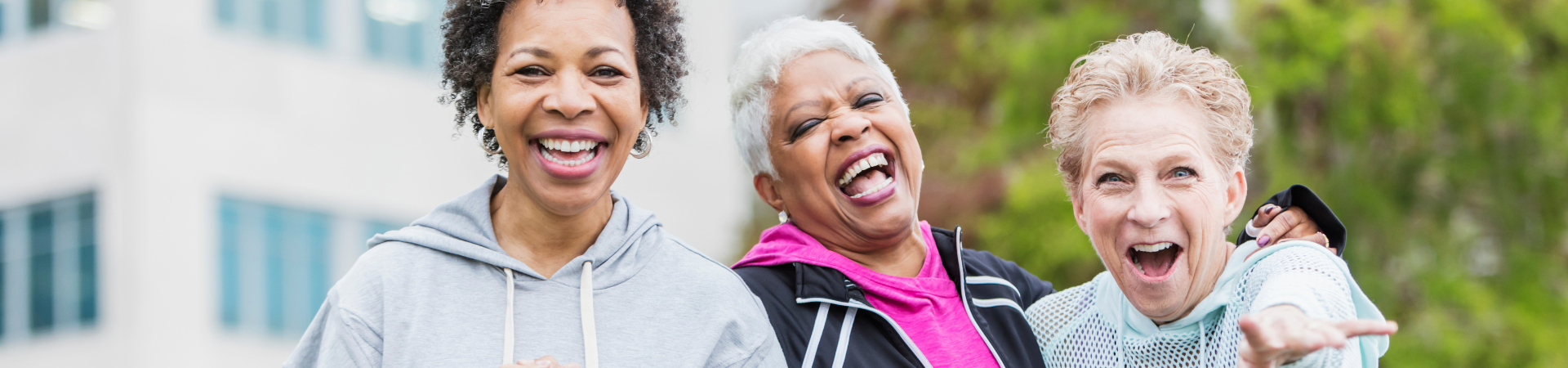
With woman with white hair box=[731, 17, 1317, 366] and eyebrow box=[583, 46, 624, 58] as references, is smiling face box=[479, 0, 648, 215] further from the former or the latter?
woman with white hair box=[731, 17, 1317, 366]

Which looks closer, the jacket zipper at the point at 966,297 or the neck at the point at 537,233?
the neck at the point at 537,233

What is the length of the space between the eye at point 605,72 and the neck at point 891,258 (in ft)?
3.21

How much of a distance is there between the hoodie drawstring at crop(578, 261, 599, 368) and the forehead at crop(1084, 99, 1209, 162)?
1200mm

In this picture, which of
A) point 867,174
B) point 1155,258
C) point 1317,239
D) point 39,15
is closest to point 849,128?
point 867,174

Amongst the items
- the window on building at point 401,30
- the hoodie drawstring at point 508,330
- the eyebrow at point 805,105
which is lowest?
the hoodie drawstring at point 508,330

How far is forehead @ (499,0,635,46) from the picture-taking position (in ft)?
11.0

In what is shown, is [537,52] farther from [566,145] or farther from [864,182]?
[864,182]

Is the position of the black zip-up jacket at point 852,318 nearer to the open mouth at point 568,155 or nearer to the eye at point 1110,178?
the eye at point 1110,178

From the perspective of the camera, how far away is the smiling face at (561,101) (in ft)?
10.8

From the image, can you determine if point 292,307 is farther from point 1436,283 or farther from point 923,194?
point 1436,283

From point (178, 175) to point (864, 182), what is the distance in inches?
384

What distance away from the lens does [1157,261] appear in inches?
138

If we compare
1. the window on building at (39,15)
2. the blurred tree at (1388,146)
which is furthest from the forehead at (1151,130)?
the window on building at (39,15)

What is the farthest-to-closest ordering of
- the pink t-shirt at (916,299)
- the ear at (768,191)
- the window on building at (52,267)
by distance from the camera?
the window on building at (52,267), the ear at (768,191), the pink t-shirt at (916,299)
